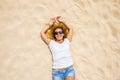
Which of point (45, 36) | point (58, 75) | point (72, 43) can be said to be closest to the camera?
point (58, 75)

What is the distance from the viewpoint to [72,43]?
8.53ft

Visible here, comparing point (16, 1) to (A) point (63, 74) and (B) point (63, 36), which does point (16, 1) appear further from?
(A) point (63, 74)

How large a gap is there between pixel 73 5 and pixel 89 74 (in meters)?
0.64

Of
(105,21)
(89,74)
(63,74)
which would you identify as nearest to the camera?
(63,74)

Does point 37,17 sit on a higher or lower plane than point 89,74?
higher

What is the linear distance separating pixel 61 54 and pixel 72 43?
9.0 inches

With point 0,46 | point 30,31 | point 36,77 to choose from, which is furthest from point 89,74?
point 0,46

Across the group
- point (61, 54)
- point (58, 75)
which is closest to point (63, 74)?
point (58, 75)

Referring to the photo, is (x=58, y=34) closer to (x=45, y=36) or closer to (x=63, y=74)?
(x=45, y=36)

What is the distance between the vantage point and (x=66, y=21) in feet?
8.61

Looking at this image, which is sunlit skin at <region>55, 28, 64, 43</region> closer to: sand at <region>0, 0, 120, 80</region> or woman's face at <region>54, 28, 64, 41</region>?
woman's face at <region>54, 28, 64, 41</region>

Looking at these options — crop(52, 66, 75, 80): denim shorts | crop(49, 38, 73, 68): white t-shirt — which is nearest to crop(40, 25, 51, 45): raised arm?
crop(49, 38, 73, 68): white t-shirt

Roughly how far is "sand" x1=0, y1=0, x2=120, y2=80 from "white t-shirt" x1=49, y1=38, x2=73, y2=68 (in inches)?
3.6

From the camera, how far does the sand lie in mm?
2457
